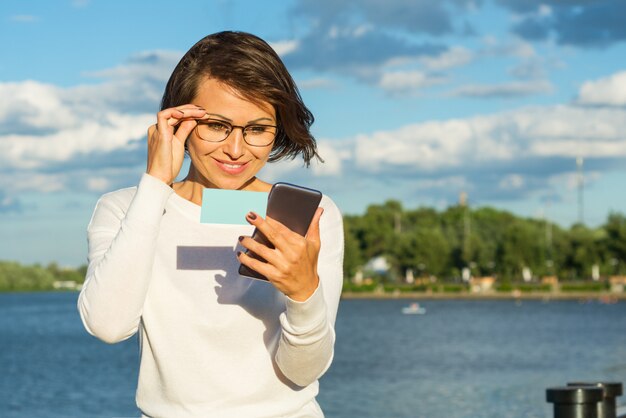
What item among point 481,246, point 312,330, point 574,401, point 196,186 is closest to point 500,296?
point 481,246

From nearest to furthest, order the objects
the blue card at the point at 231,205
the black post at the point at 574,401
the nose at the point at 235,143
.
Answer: the blue card at the point at 231,205, the nose at the point at 235,143, the black post at the point at 574,401

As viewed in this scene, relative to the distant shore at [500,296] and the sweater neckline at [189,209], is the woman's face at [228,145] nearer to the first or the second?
the sweater neckline at [189,209]

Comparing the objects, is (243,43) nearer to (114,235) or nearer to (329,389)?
(114,235)

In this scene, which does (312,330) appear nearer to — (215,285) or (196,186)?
(215,285)

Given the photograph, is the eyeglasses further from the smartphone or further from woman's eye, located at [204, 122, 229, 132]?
the smartphone

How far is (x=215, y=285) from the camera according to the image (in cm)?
266

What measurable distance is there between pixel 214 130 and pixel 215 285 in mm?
387

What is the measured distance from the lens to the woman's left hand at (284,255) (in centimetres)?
224

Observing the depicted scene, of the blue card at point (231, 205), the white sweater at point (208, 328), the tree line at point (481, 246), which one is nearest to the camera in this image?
the blue card at point (231, 205)

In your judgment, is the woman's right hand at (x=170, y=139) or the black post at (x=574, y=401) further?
the black post at (x=574, y=401)

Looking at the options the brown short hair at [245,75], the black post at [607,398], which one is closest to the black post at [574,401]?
the black post at [607,398]

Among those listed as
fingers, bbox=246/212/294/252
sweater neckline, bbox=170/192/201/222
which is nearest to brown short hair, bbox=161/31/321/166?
sweater neckline, bbox=170/192/201/222

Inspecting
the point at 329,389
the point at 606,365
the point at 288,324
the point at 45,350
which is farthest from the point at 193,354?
the point at 45,350

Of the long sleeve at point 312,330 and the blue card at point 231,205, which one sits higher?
the blue card at point 231,205
